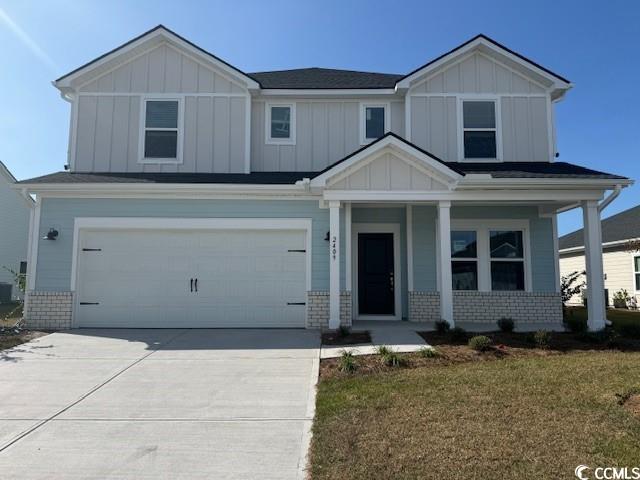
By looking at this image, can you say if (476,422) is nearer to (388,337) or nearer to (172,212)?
(388,337)

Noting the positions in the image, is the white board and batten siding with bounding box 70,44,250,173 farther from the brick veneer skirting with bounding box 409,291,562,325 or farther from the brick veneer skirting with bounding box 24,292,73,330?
the brick veneer skirting with bounding box 409,291,562,325

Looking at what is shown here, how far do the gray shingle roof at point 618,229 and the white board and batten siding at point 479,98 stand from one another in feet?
22.3

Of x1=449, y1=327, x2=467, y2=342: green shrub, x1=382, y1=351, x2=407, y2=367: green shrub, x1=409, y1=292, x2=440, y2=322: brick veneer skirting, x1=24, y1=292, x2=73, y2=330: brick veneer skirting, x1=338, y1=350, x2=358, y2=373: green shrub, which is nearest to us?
x1=338, y1=350, x2=358, y2=373: green shrub

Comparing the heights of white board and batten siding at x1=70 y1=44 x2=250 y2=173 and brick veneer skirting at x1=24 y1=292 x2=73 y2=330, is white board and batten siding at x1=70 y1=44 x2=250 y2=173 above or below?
above

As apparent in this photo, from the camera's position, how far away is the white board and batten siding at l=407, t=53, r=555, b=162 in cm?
1147

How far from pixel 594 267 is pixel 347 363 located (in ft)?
20.7

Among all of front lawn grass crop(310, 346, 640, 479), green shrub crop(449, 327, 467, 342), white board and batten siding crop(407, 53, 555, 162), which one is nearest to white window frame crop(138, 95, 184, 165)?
white board and batten siding crop(407, 53, 555, 162)

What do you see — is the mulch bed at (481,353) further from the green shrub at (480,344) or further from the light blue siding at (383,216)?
the light blue siding at (383,216)

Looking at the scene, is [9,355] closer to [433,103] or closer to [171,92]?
[171,92]

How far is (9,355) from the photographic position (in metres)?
7.32

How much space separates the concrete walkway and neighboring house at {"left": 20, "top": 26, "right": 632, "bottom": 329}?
60cm

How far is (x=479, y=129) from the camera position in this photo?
1156 cm

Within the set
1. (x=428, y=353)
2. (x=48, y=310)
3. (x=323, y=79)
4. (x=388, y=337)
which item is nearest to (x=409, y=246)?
(x=388, y=337)

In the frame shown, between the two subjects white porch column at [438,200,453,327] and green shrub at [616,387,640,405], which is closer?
green shrub at [616,387,640,405]
